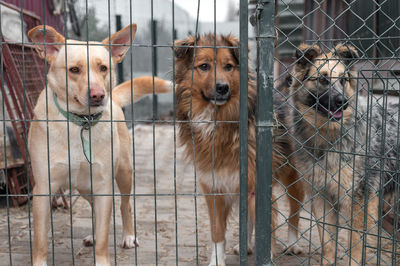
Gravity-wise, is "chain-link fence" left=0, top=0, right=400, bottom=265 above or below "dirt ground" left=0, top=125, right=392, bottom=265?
above

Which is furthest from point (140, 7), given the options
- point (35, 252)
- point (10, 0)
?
point (35, 252)

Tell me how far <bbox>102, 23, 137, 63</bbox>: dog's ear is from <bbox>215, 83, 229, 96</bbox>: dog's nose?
0.71m

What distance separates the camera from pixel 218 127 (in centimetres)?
305

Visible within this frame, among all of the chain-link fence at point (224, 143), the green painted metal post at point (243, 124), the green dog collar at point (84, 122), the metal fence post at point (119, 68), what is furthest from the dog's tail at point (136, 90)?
the metal fence post at point (119, 68)

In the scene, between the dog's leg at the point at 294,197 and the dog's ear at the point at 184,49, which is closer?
the dog's ear at the point at 184,49

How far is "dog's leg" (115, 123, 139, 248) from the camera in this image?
127 inches

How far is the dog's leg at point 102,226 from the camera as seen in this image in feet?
8.80

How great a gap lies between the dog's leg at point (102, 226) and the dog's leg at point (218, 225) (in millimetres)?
775

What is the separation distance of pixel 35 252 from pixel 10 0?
4.32m

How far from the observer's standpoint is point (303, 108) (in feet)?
10.0

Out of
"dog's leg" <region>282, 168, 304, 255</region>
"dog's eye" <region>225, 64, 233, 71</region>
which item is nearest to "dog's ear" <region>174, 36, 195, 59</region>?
"dog's eye" <region>225, 64, 233, 71</region>

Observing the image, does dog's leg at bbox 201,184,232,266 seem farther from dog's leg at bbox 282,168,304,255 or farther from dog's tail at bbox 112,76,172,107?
dog's tail at bbox 112,76,172,107

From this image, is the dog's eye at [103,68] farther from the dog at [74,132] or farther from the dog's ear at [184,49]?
the dog's ear at [184,49]

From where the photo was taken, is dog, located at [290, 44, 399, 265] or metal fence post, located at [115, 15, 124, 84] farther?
metal fence post, located at [115, 15, 124, 84]
